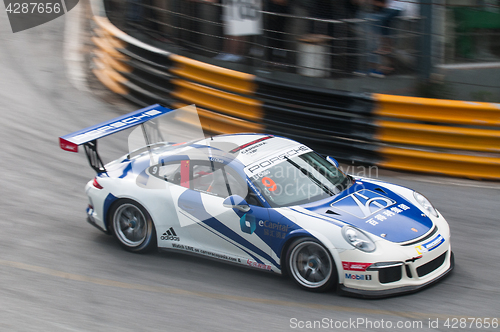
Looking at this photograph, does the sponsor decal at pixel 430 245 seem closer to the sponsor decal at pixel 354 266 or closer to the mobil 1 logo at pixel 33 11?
the sponsor decal at pixel 354 266

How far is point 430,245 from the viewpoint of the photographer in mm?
5270

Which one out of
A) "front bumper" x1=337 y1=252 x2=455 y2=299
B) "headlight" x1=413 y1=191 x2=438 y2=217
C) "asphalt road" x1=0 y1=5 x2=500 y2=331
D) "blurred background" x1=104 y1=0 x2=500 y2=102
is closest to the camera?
"asphalt road" x1=0 y1=5 x2=500 y2=331

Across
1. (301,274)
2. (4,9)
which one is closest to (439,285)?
(301,274)

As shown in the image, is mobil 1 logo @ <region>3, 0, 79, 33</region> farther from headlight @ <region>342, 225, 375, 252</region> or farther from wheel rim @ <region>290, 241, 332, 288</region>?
headlight @ <region>342, 225, 375, 252</region>

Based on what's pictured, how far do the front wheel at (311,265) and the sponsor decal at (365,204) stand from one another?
0.53m

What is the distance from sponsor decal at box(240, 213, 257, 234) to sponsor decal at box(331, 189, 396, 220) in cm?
81

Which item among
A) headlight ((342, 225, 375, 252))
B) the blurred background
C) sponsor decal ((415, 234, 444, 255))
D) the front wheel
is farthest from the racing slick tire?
the blurred background

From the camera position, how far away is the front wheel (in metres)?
5.21

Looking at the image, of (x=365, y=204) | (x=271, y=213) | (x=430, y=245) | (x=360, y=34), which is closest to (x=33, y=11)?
(x=360, y=34)

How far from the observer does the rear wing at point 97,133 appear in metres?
6.15

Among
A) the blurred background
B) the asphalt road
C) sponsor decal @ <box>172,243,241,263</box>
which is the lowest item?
the asphalt road

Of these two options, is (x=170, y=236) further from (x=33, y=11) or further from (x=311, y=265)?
(x=33, y=11)

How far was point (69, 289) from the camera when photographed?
5.66 metres

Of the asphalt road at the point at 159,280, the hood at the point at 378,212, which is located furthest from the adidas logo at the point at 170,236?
the hood at the point at 378,212
